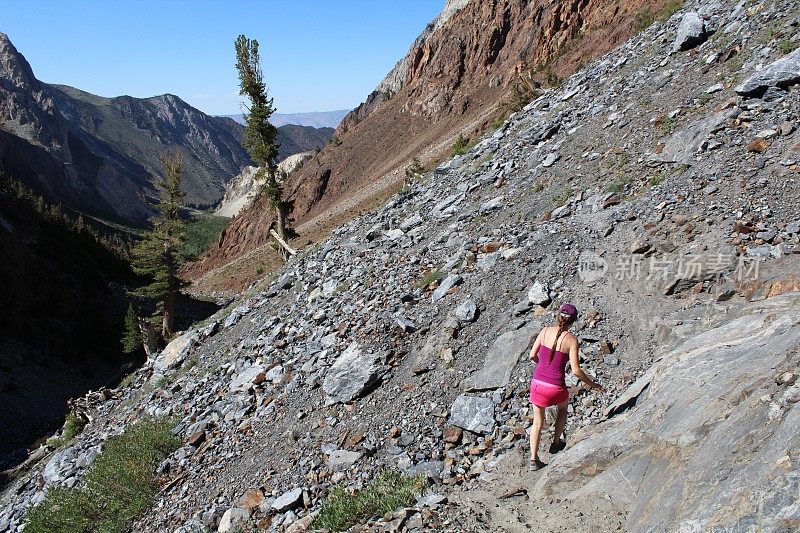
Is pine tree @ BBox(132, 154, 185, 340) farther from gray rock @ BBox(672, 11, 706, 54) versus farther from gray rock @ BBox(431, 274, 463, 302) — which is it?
gray rock @ BBox(672, 11, 706, 54)

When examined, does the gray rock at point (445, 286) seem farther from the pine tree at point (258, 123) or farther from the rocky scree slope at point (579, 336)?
the pine tree at point (258, 123)

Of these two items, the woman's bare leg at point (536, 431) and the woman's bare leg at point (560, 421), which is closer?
the woman's bare leg at point (536, 431)

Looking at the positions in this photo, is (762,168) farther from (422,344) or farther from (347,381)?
(347,381)

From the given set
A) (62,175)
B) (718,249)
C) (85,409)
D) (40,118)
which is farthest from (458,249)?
(40,118)

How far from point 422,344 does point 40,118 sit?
21957 cm

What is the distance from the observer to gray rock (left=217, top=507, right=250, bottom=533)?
8726 millimetres

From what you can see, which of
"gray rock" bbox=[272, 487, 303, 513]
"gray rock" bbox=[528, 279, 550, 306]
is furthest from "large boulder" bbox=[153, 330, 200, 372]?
"gray rock" bbox=[528, 279, 550, 306]

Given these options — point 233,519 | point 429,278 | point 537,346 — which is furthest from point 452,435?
point 429,278

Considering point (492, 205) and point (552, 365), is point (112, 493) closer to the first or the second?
point (552, 365)

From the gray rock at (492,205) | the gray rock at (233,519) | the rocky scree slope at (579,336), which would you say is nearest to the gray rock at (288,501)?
the rocky scree slope at (579,336)

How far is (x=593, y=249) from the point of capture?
10742 mm

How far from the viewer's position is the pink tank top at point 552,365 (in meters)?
6.64

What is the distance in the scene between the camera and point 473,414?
8.59 m

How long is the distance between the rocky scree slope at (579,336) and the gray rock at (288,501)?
6 cm
